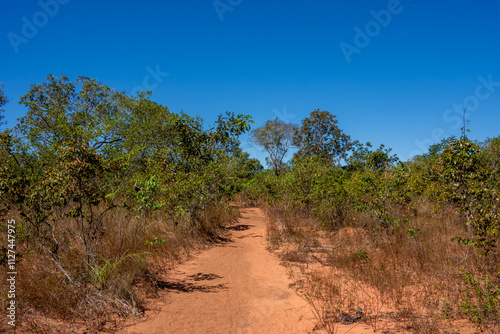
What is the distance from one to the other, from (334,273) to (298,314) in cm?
198

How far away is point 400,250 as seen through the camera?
22.0 feet

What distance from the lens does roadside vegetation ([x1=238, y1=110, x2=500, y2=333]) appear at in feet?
14.0

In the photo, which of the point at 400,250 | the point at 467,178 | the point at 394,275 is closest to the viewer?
the point at 394,275

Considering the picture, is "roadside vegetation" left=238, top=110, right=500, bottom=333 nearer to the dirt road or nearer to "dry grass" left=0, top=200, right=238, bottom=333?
the dirt road

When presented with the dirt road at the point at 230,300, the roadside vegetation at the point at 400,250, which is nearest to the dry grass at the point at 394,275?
the roadside vegetation at the point at 400,250

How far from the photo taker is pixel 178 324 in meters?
4.41

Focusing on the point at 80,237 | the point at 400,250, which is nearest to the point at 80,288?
the point at 80,237

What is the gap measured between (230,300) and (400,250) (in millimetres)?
4590

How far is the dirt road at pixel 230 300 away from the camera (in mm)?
4441

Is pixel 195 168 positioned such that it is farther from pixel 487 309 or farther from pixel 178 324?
pixel 487 309

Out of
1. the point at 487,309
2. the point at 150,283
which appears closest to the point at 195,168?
the point at 150,283

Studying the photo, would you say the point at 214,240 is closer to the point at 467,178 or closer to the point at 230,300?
the point at 230,300

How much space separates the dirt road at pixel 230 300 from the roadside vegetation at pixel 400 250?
471mm

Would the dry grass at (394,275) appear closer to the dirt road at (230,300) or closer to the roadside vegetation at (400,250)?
the roadside vegetation at (400,250)
